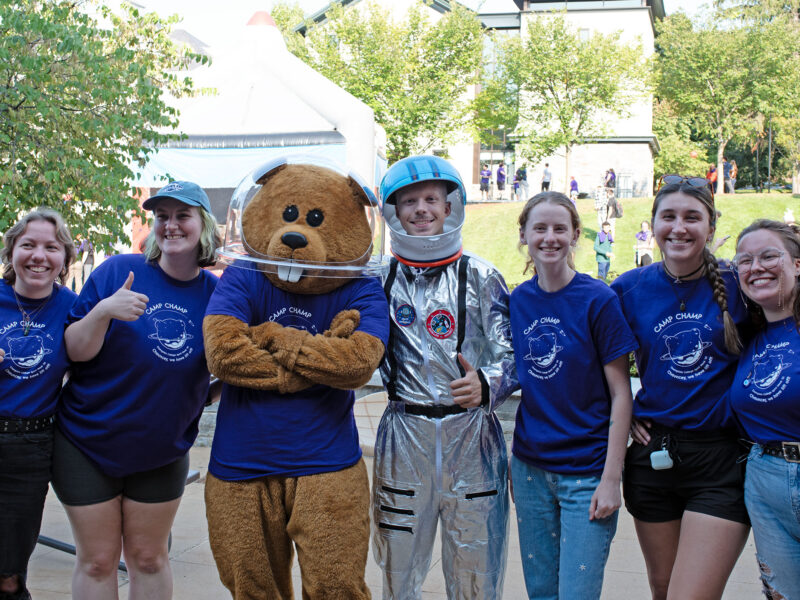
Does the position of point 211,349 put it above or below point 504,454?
above

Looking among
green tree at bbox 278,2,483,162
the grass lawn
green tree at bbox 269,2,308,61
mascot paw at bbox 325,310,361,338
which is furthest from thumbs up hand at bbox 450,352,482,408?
green tree at bbox 269,2,308,61

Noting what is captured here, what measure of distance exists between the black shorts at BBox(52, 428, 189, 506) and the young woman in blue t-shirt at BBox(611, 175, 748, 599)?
5.79 ft

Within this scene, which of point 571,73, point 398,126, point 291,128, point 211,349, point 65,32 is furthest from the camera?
point 571,73

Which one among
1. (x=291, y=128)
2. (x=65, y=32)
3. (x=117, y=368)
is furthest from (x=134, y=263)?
(x=291, y=128)

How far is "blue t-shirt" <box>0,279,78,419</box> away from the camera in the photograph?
2842 mm

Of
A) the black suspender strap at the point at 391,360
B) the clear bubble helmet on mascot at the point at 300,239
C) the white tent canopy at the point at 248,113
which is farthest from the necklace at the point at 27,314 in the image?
the white tent canopy at the point at 248,113

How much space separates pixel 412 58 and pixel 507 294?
24347 mm

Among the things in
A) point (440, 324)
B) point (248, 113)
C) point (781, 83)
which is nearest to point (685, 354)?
point (440, 324)

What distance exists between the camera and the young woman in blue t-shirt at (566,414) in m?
2.69

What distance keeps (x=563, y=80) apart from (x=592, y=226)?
25.3ft

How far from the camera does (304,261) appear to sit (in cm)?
268

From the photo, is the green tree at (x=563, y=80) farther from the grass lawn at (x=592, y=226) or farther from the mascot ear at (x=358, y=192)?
the mascot ear at (x=358, y=192)

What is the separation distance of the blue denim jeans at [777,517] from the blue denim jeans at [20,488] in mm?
2490

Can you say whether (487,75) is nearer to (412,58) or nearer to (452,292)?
(412,58)
